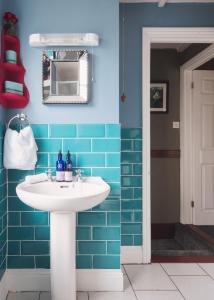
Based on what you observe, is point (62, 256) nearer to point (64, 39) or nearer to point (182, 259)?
point (182, 259)

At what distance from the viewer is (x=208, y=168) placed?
4.12m

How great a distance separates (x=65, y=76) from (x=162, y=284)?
176cm

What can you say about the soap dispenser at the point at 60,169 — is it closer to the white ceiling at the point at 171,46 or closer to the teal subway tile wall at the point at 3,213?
the teal subway tile wall at the point at 3,213

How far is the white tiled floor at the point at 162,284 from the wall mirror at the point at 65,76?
143cm

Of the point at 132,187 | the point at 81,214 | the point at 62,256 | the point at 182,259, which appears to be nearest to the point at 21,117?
the point at 81,214

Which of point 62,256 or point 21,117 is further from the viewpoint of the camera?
point 21,117

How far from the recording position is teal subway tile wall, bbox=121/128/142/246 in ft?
9.73

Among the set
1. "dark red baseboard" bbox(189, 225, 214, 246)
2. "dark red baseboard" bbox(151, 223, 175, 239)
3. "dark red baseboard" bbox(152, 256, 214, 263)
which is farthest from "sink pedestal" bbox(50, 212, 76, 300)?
"dark red baseboard" bbox(151, 223, 175, 239)

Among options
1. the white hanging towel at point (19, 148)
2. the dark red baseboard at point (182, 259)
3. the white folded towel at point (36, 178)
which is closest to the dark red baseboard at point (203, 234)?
the dark red baseboard at point (182, 259)

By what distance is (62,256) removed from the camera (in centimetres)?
211

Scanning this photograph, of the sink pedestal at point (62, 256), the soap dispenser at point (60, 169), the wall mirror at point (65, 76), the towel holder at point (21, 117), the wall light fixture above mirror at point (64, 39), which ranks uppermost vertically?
the wall light fixture above mirror at point (64, 39)

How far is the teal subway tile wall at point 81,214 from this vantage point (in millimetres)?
2418

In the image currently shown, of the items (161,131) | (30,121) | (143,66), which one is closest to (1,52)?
(30,121)

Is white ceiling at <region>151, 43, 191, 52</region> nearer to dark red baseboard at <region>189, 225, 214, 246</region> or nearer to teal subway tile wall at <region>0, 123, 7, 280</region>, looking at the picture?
dark red baseboard at <region>189, 225, 214, 246</region>
